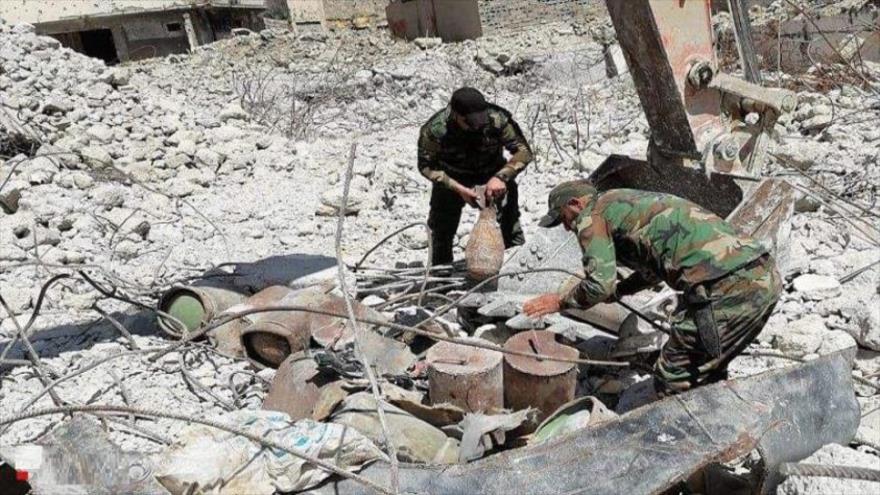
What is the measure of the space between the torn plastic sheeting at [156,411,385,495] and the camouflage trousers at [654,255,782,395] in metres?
1.52

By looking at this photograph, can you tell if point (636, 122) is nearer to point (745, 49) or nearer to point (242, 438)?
point (745, 49)

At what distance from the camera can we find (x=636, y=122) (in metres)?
10.9

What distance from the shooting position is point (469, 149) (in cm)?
610

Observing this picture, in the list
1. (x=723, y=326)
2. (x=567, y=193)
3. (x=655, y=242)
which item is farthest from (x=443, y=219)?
(x=723, y=326)

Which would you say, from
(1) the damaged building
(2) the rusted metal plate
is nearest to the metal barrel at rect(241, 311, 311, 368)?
(2) the rusted metal plate

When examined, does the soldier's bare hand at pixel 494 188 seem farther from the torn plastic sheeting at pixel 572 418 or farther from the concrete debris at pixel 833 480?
the concrete debris at pixel 833 480

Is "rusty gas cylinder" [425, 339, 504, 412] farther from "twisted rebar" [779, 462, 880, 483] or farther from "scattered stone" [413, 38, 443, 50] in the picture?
"scattered stone" [413, 38, 443, 50]

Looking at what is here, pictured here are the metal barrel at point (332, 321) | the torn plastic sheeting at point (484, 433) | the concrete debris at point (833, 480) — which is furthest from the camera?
the metal barrel at point (332, 321)

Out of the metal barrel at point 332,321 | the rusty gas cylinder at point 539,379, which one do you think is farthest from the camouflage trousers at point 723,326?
the metal barrel at point 332,321

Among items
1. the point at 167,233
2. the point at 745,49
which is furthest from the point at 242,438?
the point at 167,233

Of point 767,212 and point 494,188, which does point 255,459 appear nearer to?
point 494,188

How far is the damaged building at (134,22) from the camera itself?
24031mm

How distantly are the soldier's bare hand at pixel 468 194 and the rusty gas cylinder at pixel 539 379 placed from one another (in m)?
1.73

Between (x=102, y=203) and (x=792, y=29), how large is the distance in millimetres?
12073
